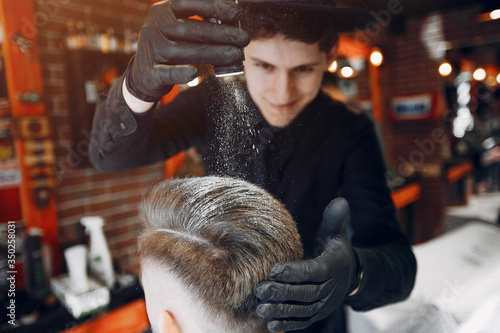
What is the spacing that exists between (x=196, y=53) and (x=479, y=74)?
124cm

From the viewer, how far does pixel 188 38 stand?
593 mm

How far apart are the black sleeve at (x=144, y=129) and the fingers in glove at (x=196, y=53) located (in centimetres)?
11

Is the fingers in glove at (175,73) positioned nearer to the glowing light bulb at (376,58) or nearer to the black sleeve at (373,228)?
the black sleeve at (373,228)

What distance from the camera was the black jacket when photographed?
2.24 feet

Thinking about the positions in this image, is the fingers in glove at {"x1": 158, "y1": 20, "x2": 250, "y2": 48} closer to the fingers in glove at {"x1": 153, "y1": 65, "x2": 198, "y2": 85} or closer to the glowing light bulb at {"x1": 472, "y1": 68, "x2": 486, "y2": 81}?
the fingers in glove at {"x1": 153, "y1": 65, "x2": 198, "y2": 85}

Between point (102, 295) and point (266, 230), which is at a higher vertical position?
point (266, 230)

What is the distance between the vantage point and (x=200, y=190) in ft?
2.23

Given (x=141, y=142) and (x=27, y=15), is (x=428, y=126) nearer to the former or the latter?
(x=141, y=142)

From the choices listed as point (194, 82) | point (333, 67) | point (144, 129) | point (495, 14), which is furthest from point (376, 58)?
point (144, 129)

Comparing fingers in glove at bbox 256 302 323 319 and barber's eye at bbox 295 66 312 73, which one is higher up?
barber's eye at bbox 295 66 312 73

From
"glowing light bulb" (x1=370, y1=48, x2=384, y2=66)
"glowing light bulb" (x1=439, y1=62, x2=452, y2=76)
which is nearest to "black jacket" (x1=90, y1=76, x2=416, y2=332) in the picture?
"glowing light bulb" (x1=370, y1=48, x2=384, y2=66)

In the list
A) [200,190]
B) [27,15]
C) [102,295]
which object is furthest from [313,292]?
[27,15]

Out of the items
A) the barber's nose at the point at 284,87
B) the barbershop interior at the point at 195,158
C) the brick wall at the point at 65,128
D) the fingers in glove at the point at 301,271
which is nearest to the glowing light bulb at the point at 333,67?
the barbershop interior at the point at 195,158

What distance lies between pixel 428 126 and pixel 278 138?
765mm
